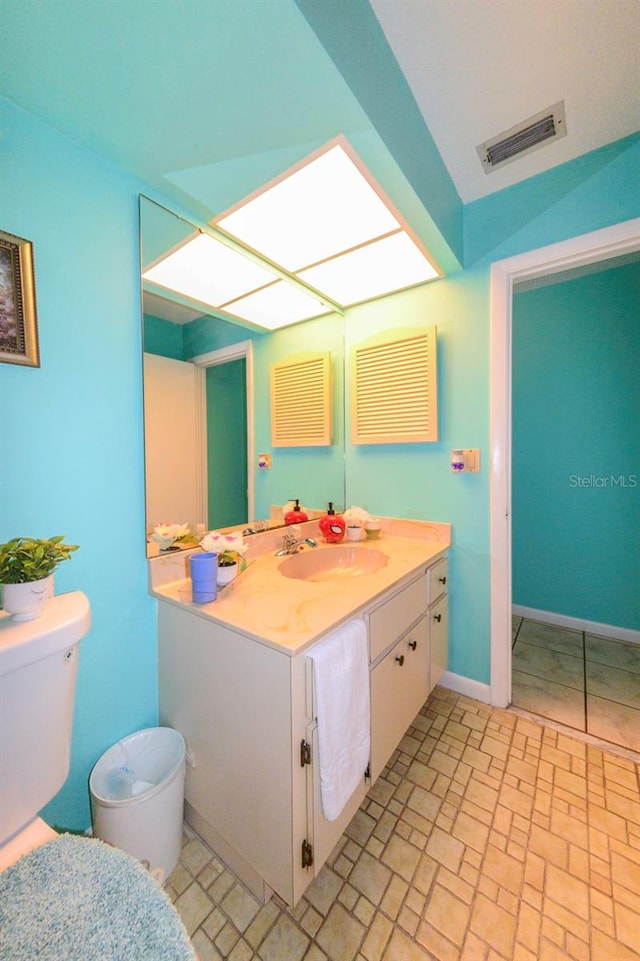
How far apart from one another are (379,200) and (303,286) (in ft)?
2.06

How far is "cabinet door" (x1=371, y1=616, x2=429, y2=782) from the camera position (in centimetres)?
111

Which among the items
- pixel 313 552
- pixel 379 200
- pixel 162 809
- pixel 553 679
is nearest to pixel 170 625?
pixel 162 809

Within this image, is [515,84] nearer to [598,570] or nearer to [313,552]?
[313,552]

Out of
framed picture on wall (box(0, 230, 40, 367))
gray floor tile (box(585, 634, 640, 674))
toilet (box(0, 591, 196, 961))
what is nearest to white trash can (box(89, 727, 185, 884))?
toilet (box(0, 591, 196, 961))

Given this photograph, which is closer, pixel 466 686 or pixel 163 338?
pixel 163 338

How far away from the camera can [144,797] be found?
0.91 meters

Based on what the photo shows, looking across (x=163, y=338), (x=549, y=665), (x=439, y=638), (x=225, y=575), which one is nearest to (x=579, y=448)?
(x=549, y=665)

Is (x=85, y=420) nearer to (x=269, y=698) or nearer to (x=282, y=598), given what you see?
(x=282, y=598)

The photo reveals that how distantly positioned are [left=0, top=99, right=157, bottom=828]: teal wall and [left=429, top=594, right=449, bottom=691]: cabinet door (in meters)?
1.17

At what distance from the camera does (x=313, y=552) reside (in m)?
1.60

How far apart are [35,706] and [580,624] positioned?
120 inches

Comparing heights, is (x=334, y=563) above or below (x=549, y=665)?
above

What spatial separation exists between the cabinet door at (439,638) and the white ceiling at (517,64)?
1.96m

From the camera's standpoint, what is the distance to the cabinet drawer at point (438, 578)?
151cm
